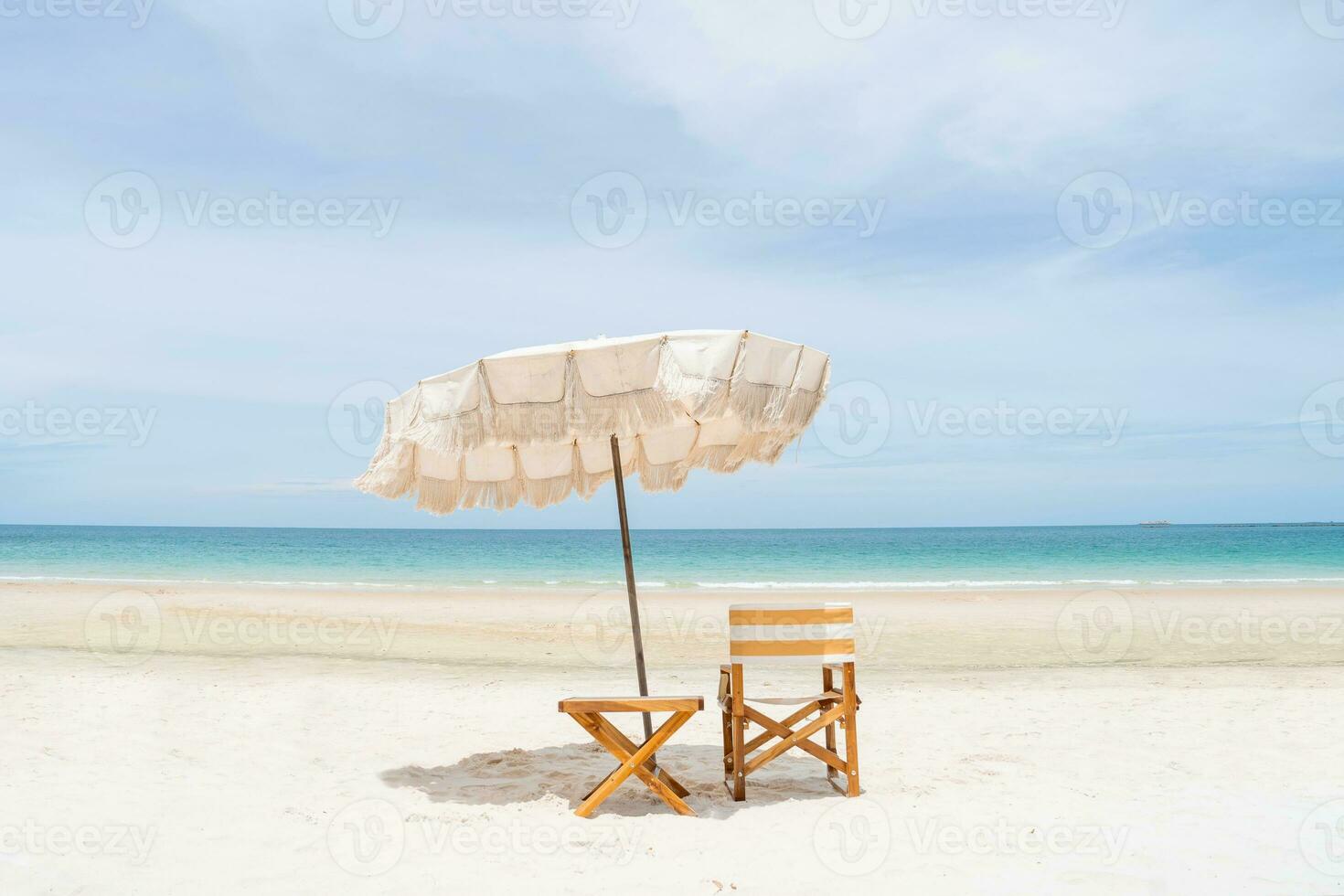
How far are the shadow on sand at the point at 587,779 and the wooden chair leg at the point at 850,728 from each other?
0.15 meters

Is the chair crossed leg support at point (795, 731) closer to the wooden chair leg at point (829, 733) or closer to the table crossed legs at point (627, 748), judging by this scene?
the wooden chair leg at point (829, 733)

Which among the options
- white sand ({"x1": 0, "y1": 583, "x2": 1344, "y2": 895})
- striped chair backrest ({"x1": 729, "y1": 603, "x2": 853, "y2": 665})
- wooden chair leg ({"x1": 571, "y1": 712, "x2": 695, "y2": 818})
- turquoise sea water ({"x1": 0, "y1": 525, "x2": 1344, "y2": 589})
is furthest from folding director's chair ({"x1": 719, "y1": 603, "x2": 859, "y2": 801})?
turquoise sea water ({"x1": 0, "y1": 525, "x2": 1344, "y2": 589})

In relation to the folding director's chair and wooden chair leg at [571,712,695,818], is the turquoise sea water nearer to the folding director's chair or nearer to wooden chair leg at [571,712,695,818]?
the folding director's chair

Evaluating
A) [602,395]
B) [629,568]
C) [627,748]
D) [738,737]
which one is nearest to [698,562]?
[629,568]

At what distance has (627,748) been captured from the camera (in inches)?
187

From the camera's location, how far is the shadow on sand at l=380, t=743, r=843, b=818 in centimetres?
490

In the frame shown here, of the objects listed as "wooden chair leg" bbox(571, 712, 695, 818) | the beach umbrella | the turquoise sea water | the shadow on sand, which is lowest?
the turquoise sea water

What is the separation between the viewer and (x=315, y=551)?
150 feet

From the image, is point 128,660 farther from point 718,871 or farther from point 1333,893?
point 1333,893

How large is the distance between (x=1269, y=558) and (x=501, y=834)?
4361 centimetres

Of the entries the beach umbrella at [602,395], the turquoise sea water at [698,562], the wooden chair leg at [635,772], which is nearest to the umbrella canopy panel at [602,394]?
the beach umbrella at [602,395]

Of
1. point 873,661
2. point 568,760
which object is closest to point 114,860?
point 568,760

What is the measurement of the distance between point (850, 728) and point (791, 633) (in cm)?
67

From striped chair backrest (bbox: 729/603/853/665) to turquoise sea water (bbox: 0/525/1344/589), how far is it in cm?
2018
